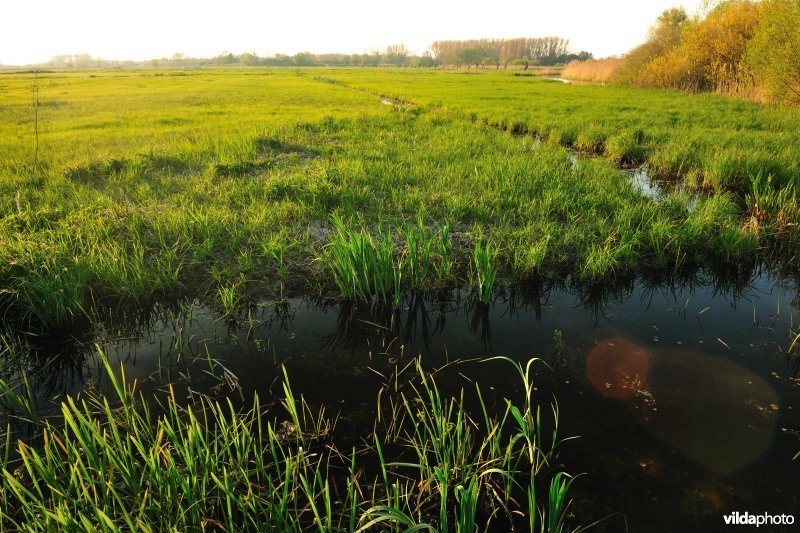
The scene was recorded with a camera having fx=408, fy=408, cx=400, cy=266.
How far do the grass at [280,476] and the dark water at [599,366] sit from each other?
0.92 feet

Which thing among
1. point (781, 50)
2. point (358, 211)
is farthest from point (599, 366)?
point (781, 50)

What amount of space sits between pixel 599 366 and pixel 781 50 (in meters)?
20.3

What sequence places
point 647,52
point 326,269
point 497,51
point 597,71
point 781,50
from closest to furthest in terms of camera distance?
point 326,269, point 781,50, point 647,52, point 597,71, point 497,51

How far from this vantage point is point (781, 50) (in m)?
16.0

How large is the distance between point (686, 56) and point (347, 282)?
31.7 metres

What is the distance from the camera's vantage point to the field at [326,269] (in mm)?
2258

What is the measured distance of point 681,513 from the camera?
2.39 meters

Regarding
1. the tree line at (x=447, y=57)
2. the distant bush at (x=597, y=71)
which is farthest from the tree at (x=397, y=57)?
the distant bush at (x=597, y=71)

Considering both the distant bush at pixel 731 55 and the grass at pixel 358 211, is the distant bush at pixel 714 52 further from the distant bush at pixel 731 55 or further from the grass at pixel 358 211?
the grass at pixel 358 211

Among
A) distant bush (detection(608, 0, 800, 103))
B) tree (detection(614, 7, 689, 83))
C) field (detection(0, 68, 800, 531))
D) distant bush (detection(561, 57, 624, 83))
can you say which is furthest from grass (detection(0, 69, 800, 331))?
distant bush (detection(561, 57, 624, 83))

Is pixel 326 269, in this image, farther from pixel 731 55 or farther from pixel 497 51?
pixel 497 51

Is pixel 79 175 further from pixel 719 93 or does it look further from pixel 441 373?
pixel 719 93

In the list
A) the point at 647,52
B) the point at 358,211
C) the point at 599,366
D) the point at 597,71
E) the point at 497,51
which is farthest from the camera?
the point at 497,51

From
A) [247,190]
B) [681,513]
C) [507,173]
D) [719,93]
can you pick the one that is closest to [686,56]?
[719,93]
